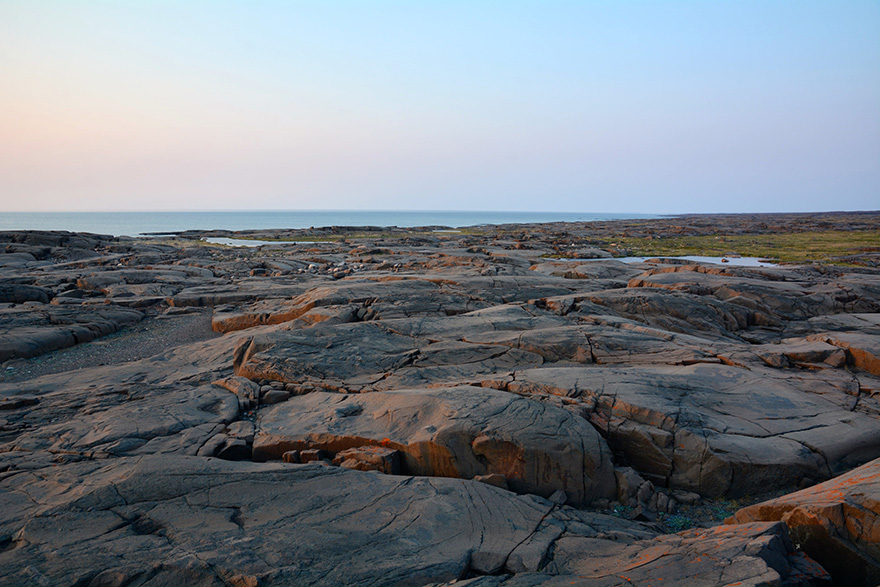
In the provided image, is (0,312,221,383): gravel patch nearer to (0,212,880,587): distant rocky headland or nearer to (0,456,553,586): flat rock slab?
(0,212,880,587): distant rocky headland

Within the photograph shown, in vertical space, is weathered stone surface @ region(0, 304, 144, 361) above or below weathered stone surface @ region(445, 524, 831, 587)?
above

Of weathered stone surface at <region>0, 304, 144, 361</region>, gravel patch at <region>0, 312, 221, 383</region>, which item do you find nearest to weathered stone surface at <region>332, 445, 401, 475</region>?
gravel patch at <region>0, 312, 221, 383</region>

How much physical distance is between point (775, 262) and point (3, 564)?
1717 inches

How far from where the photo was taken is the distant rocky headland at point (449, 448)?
16.6 feet

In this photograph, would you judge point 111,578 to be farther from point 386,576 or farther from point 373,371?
point 373,371

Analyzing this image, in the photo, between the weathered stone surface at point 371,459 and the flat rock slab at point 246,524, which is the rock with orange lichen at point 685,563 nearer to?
the flat rock slab at point 246,524

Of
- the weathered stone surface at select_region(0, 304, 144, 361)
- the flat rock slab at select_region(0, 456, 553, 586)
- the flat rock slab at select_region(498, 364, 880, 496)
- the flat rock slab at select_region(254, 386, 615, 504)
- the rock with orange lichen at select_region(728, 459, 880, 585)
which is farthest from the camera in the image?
the weathered stone surface at select_region(0, 304, 144, 361)

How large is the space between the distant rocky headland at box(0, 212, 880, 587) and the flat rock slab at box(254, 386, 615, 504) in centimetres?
4

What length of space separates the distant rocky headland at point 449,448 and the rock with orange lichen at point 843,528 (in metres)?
0.02

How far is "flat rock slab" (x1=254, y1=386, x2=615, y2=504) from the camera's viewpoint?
7285 mm

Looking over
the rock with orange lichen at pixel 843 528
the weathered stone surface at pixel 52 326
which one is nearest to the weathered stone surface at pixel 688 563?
the rock with orange lichen at pixel 843 528

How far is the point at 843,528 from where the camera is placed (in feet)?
16.4

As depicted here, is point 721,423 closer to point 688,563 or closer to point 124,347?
point 688,563

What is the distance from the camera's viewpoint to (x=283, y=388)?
10.3 meters
